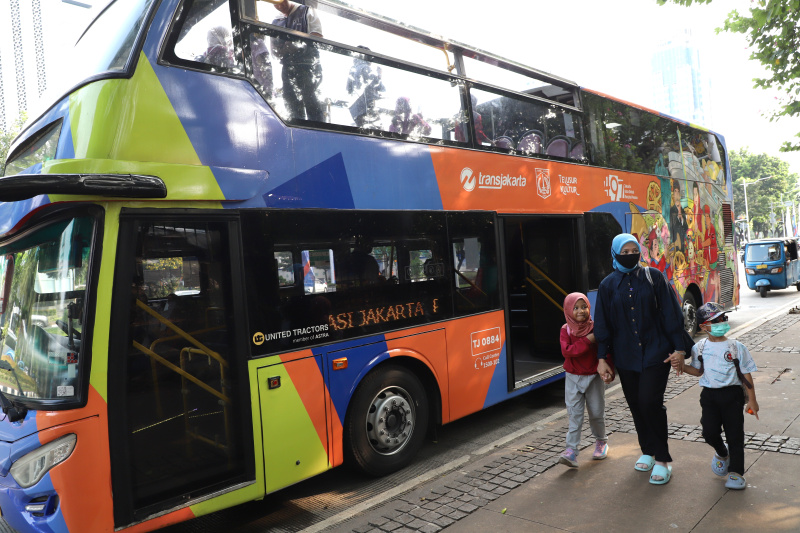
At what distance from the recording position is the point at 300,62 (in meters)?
4.61

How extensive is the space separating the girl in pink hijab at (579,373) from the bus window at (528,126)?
96.7 inches

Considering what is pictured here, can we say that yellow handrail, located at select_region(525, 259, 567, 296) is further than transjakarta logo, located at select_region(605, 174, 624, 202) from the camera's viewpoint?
No

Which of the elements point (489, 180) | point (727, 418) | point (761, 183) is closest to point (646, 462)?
point (727, 418)

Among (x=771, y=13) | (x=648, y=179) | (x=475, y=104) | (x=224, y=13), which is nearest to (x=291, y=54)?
(x=224, y=13)

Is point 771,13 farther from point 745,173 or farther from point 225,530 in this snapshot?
point 745,173

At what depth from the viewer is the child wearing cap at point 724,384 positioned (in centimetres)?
400

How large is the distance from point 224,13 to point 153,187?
1.54 metres

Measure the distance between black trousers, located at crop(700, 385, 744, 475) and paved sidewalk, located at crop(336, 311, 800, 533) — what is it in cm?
28

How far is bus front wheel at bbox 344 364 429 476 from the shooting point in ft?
15.9

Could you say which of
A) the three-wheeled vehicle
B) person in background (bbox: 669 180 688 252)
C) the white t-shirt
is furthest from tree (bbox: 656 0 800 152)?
the three-wheeled vehicle

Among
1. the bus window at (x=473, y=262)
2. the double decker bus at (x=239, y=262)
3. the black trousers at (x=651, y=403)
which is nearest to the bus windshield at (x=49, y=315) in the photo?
the double decker bus at (x=239, y=262)

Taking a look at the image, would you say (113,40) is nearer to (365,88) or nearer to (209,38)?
(209,38)

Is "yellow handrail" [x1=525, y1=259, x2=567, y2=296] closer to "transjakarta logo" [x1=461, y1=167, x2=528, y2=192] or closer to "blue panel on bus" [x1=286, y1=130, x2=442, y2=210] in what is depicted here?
"transjakarta logo" [x1=461, y1=167, x2=528, y2=192]

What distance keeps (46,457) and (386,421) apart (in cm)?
268
